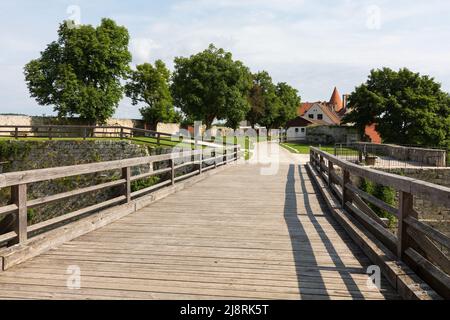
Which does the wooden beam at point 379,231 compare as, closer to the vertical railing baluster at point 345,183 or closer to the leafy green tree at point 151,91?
the vertical railing baluster at point 345,183

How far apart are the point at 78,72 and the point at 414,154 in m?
31.7

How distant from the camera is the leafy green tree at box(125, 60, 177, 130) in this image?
2231 inches

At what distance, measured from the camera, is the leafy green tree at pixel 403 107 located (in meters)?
Result: 44.7

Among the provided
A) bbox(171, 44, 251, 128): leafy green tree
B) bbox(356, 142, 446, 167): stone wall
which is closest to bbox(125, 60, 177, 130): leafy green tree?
bbox(171, 44, 251, 128): leafy green tree

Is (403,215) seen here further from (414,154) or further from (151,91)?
(151,91)

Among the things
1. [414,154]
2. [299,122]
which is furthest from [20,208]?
[299,122]

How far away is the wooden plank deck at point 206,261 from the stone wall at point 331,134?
47.3 m

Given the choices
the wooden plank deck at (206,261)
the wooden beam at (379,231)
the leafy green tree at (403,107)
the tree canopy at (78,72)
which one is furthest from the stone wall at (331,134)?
the wooden beam at (379,231)

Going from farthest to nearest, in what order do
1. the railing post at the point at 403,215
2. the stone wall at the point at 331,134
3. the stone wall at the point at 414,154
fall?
the stone wall at the point at 331,134 < the stone wall at the point at 414,154 < the railing post at the point at 403,215

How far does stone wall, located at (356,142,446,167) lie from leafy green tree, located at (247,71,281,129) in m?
31.9

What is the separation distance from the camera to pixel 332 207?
7555mm

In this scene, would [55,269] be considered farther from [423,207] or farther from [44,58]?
[44,58]

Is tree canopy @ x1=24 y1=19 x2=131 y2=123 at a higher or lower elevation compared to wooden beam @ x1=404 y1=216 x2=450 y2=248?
higher

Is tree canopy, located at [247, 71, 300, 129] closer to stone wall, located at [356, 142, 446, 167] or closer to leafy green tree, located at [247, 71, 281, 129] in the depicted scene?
leafy green tree, located at [247, 71, 281, 129]
